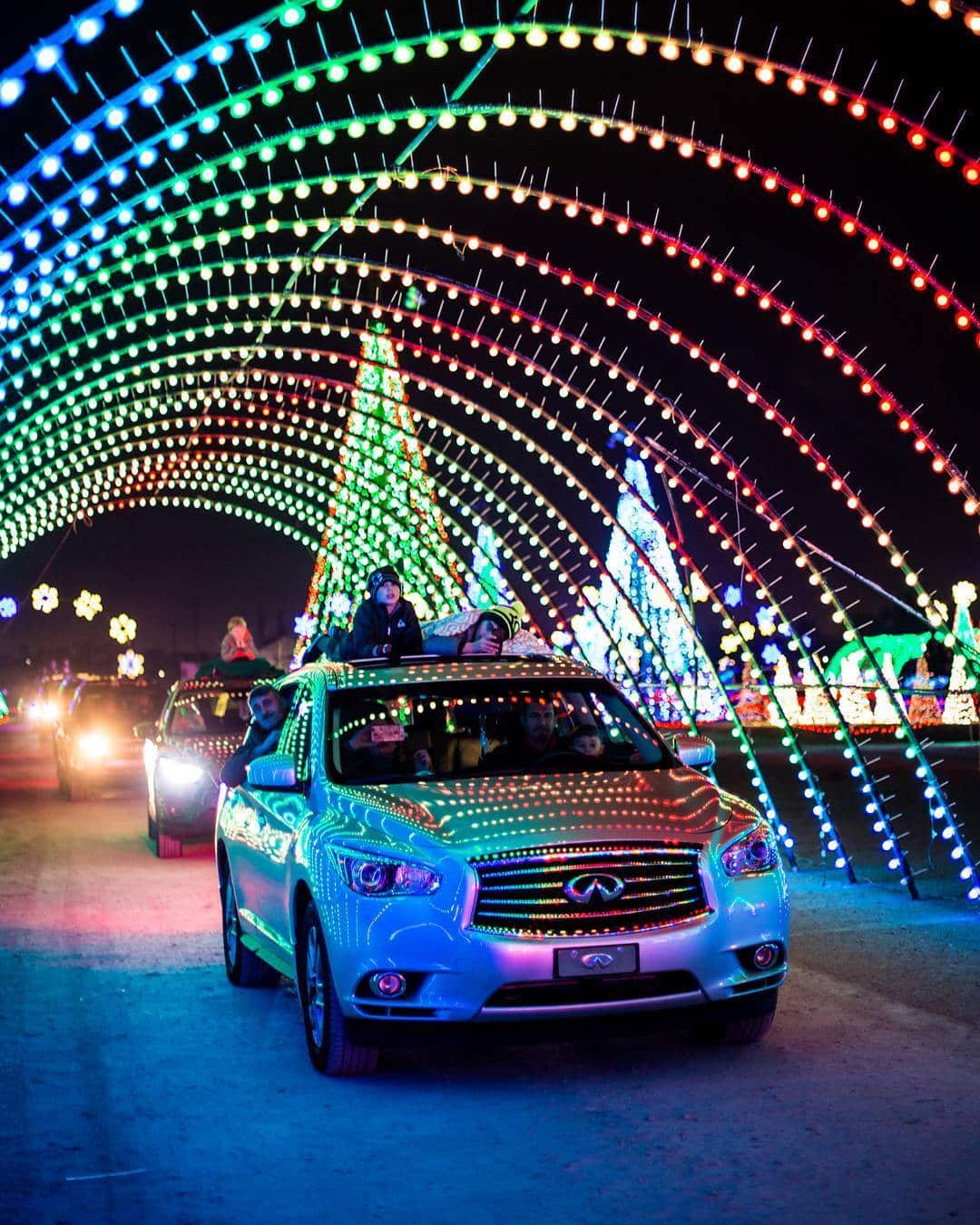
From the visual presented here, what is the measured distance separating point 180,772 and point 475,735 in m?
8.08

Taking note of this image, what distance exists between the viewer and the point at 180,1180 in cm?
583

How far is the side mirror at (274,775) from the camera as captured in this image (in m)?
8.34

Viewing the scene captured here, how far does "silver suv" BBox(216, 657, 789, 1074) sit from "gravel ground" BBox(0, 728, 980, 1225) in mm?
337

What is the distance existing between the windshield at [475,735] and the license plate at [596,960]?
1.26m

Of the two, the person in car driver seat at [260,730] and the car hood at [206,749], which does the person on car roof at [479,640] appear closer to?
the person in car driver seat at [260,730]

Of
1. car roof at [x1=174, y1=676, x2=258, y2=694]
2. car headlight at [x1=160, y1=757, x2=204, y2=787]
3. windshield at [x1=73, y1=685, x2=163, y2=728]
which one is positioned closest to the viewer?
car headlight at [x1=160, y1=757, x2=204, y2=787]

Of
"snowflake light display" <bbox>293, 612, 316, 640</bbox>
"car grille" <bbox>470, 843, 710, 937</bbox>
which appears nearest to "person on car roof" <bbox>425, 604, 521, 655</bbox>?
"car grille" <bbox>470, 843, 710, 937</bbox>

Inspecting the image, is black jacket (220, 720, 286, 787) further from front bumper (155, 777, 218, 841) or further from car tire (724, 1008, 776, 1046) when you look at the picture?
front bumper (155, 777, 218, 841)

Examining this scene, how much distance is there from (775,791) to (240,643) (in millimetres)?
8349

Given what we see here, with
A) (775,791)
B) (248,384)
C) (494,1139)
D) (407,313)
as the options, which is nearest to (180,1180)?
(494,1139)

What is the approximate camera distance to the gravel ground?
5539 millimetres

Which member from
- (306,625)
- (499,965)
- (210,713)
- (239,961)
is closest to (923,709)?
(306,625)

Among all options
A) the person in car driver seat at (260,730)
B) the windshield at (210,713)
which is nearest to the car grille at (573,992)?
the person in car driver seat at (260,730)

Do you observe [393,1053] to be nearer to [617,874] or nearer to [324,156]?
[617,874]
